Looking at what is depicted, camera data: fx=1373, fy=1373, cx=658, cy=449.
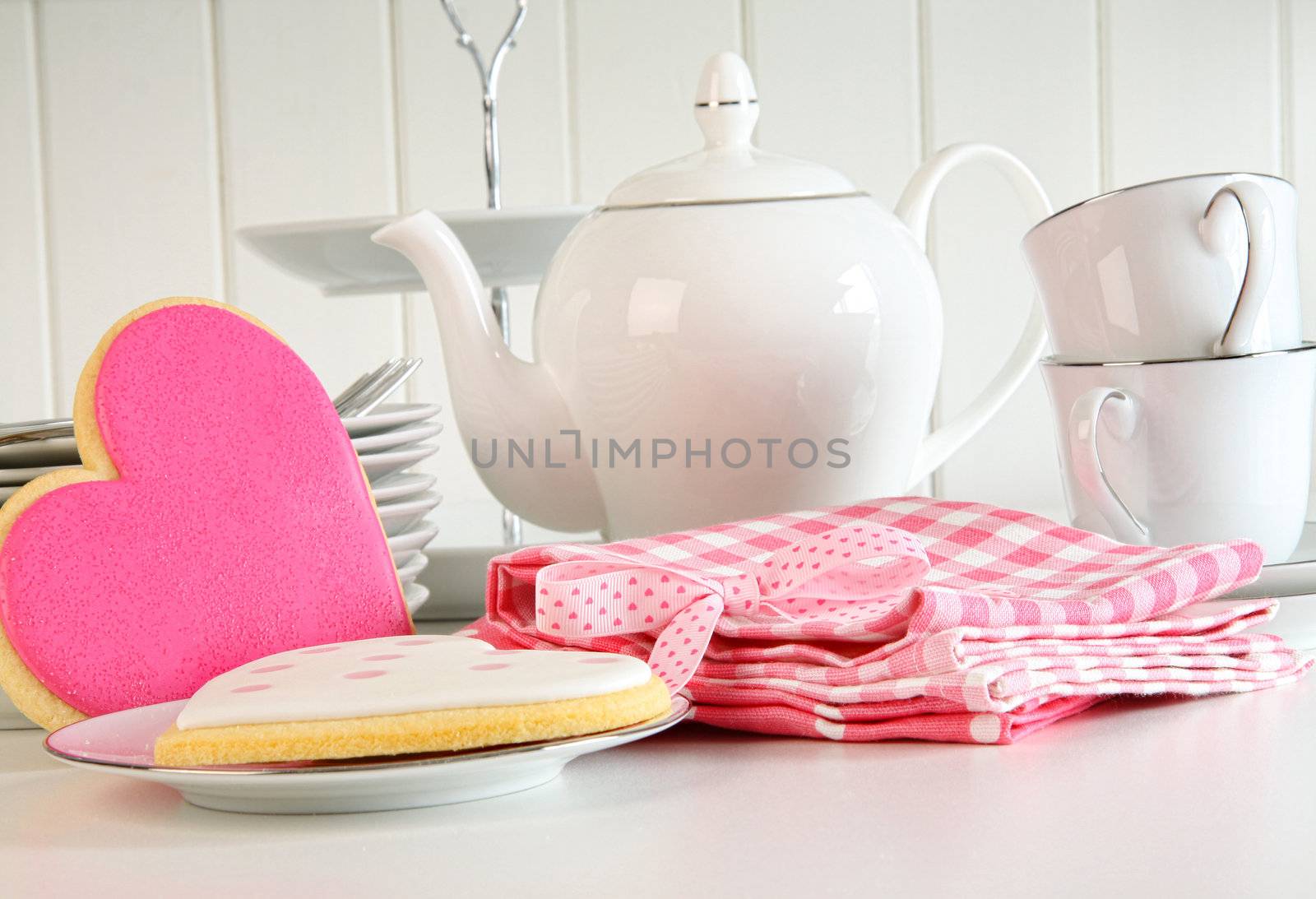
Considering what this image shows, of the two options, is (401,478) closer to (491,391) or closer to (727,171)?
(491,391)

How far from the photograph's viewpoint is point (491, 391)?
0.68 m

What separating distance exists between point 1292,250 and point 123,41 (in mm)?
1183

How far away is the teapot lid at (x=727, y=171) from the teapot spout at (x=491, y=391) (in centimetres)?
9

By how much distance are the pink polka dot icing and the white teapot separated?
258 millimetres

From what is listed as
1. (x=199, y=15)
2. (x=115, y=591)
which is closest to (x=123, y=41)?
(x=199, y=15)

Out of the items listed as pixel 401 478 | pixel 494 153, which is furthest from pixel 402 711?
pixel 494 153

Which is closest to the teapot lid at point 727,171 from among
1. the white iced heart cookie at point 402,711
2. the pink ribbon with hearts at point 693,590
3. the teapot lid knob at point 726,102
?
the teapot lid knob at point 726,102

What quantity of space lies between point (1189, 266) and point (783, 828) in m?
0.35

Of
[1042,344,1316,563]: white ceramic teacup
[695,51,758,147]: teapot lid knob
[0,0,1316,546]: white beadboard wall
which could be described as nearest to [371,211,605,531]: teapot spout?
[695,51,758,147]: teapot lid knob

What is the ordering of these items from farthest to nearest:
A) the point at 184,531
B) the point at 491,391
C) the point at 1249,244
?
the point at 491,391 → the point at 1249,244 → the point at 184,531

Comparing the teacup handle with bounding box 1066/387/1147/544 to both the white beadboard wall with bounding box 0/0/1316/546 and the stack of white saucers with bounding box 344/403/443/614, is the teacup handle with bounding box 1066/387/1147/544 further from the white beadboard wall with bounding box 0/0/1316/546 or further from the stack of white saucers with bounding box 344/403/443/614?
the white beadboard wall with bounding box 0/0/1316/546

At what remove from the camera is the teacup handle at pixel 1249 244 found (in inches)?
22.6

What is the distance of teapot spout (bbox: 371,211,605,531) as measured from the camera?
2.23 feet

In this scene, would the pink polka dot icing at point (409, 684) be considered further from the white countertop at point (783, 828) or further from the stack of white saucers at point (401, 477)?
the stack of white saucers at point (401, 477)
